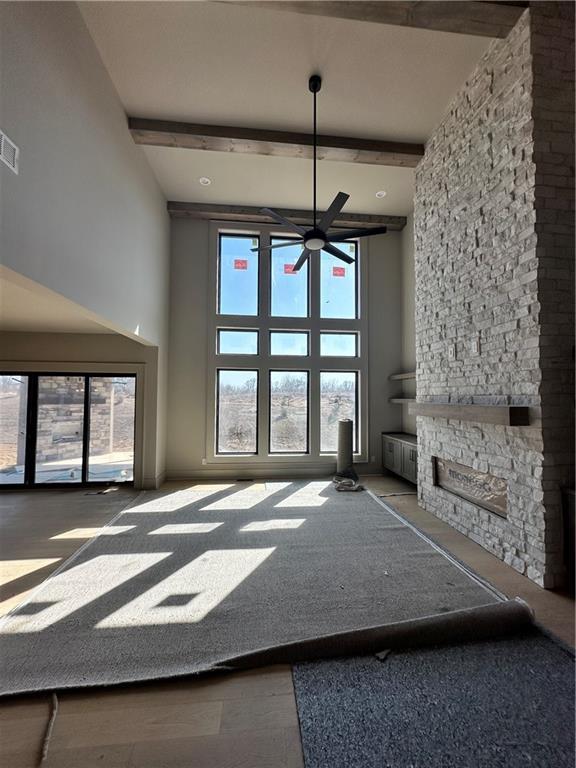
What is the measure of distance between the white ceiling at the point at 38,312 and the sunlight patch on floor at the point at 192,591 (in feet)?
7.99

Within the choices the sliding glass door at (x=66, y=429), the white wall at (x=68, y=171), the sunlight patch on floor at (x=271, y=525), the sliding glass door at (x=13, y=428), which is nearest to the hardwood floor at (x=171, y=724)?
the sunlight patch on floor at (x=271, y=525)

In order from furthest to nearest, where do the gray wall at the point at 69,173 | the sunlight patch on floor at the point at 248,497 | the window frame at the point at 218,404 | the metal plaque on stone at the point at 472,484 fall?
the window frame at the point at 218,404
the sunlight patch on floor at the point at 248,497
the metal plaque on stone at the point at 472,484
the gray wall at the point at 69,173

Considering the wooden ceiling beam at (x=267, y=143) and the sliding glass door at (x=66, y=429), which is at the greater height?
the wooden ceiling beam at (x=267, y=143)

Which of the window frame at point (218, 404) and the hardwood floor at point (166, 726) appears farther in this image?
the window frame at point (218, 404)

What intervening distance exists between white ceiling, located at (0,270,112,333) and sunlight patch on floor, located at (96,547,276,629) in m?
2.43

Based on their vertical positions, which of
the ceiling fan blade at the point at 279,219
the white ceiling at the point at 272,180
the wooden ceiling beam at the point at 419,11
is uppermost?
the white ceiling at the point at 272,180

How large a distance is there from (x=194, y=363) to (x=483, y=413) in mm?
4743

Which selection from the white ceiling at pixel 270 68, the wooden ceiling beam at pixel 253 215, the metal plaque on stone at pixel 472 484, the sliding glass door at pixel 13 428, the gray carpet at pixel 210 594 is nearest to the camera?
the gray carpet at pixel 210 594

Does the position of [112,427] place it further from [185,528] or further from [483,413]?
[483,413]

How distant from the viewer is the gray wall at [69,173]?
86.4 inches

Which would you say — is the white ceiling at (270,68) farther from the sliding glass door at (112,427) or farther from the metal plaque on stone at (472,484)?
the metal plaque on stone at (472,484)

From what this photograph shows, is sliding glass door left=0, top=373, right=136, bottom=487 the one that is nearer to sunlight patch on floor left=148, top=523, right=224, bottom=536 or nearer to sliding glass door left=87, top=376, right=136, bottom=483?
sliding glass door left=87, top=376, right=136, bottom=483

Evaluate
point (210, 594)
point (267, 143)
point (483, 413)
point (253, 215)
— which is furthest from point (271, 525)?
point (253, 215)

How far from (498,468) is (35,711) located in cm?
365
